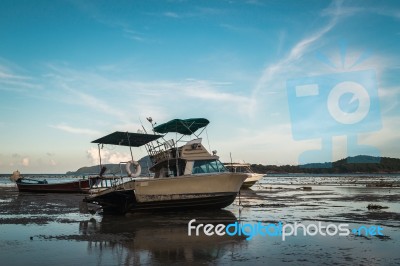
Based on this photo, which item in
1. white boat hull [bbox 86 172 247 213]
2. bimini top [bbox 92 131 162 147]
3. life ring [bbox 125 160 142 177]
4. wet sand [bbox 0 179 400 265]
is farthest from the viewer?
life ring [bbox 125 160 142 177]

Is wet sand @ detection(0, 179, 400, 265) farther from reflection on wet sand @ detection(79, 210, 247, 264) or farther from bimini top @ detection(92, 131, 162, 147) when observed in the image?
bimini top @ detection(92, 131, 162, 147)

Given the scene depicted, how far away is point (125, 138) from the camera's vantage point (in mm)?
19125

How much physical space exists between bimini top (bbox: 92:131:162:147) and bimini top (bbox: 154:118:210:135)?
638mm

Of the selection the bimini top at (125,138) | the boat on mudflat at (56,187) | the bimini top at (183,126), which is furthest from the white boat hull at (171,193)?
the boat on mudflat at (56,187)

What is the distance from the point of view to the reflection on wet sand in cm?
912

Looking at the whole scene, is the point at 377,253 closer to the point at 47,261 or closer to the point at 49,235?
the point at 47,261

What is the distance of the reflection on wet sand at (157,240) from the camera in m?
9.12

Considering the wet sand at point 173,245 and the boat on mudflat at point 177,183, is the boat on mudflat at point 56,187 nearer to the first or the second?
the boat on mudflat at point 177,183

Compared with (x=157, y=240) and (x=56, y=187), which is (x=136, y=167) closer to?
(x=157, y=240)

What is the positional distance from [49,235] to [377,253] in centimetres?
950

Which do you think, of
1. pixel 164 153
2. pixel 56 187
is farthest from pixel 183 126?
pixel 56 187

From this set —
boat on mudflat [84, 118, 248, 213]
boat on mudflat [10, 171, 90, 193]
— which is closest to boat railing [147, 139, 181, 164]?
boat on mudflat [84, 118, 248, 213]

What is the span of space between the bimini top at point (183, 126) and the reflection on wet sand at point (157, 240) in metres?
4.71

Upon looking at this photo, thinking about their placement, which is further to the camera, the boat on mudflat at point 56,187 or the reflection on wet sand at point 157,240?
the boat on mudflat at point 56,187
